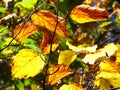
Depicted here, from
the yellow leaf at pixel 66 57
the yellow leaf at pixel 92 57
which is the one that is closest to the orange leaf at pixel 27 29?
the yellow leaf at pixel 66 57

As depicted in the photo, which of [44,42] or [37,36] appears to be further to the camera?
[37,36]

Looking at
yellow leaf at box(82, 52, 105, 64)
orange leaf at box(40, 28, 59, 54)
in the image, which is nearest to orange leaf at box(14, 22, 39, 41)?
orange leaf at box(40, 28, 59, 54)

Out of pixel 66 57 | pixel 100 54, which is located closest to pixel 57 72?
pixel 66 57

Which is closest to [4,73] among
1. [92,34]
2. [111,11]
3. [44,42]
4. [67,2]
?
[67,2]

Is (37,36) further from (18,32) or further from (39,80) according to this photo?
(18,32)

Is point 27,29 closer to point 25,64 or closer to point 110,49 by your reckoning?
point 25,64

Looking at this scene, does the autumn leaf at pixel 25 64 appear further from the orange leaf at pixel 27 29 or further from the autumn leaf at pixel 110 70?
the autumn leaf at pixel 110 70

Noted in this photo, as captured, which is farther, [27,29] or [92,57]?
[27,29]
